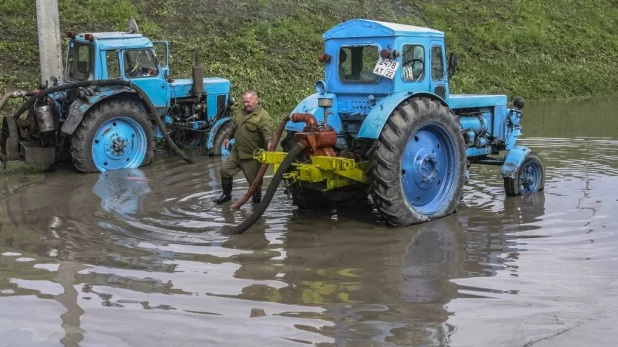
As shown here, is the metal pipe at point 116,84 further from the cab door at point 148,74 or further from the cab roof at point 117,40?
the cab roof at point 117,40

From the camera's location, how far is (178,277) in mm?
6156

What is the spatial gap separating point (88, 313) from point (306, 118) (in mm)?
3299

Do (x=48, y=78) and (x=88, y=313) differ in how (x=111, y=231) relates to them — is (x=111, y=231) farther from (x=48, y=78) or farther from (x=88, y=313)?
(x=48, y=78)

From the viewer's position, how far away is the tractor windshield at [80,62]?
12.3 meters

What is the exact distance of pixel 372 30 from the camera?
8.33 metres

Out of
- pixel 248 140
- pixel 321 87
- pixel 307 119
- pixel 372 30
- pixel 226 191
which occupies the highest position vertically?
pixel 372 30

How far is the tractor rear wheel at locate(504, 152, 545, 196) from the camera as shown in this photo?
30.5ft

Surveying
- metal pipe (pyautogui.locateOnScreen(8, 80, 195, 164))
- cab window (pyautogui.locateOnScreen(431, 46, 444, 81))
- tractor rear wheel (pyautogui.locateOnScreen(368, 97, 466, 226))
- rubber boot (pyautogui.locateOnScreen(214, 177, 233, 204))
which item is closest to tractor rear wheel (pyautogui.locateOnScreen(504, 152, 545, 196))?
tractor rear wheel (pyautogui.locateOnScreen(368, 97, 466, 226))

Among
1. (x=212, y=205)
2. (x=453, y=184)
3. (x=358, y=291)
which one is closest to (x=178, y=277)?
(x=358, y=291)

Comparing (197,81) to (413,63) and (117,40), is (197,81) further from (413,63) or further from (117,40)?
(413,63)

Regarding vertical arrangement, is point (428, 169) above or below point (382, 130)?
below

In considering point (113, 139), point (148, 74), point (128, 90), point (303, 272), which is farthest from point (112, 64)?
point (303, 272)

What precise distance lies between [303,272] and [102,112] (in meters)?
6.63

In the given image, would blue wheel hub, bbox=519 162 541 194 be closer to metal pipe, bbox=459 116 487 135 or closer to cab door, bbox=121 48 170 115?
metal pipe, bbox=459 116 487 135
